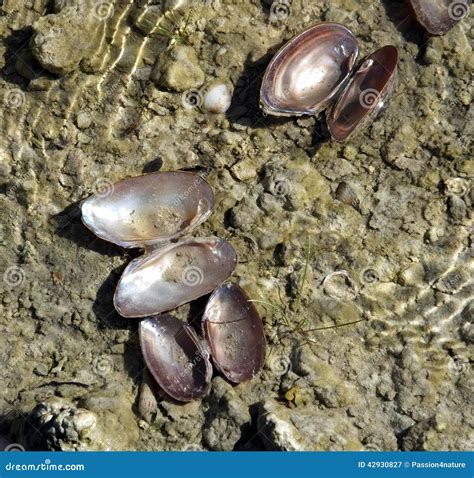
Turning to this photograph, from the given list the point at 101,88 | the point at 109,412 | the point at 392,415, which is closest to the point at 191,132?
the point at 101,88

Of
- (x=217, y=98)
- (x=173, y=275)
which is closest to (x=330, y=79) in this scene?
(x=217, y=98)

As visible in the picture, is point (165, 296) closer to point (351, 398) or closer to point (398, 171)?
point (351, 398)

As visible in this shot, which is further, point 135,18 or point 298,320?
point 135,18

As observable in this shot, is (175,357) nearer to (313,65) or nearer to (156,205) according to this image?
(156,205)

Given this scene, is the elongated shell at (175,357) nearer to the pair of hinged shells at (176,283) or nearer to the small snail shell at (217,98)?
the pair of hinged shells at (176,283)

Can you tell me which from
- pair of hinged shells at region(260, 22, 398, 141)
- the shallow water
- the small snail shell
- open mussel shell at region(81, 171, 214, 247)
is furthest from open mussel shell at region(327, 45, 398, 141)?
open mussel shell at region(81, 171, 214, 247)
